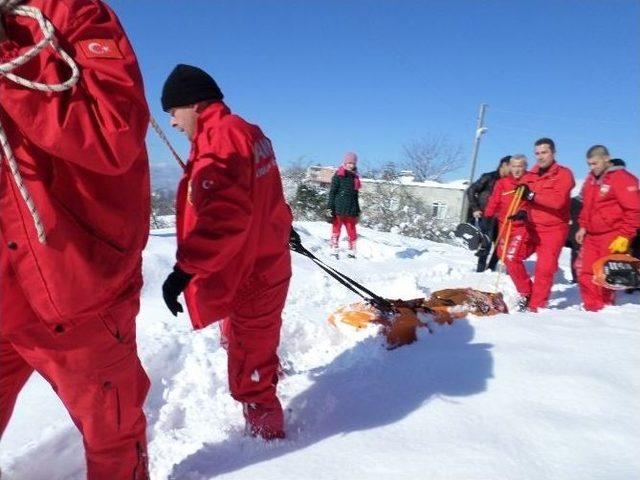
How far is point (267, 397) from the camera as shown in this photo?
238 centimetres

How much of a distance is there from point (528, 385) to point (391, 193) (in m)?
19.5

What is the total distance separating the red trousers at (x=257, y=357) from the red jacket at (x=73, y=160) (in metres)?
0.88

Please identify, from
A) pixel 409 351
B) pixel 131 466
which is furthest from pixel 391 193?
pixel 131 466

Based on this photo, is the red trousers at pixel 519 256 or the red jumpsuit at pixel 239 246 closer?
the red jumpsuit at pixel 239 246

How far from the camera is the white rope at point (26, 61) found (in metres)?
1.24

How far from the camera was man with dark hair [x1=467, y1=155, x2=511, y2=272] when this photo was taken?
7.91 m

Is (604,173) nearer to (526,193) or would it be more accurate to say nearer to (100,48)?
(526,193)

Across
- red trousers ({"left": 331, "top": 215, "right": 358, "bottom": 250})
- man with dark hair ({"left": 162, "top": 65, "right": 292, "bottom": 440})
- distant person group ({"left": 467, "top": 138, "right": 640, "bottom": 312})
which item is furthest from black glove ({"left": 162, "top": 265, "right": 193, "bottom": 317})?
red trousers ({"left": 331, "top": 215, "right": 358, "bottom": 250})

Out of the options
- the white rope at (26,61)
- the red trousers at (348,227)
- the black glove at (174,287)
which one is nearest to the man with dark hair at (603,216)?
the black glove at (174,287)

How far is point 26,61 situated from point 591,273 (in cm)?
517

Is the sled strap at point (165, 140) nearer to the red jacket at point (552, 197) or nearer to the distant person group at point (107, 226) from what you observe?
the distant person group at point (107, 226)

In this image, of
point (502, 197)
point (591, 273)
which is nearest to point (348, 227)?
point (502, 197)

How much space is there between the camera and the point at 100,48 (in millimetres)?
1337

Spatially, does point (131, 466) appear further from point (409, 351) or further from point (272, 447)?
point (409, 351)
